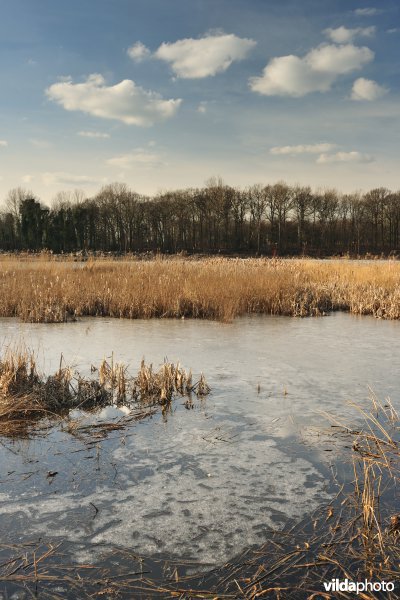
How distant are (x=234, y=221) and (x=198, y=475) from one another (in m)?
44.0

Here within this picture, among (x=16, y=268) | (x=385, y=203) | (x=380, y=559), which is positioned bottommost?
(x=380, y=559)

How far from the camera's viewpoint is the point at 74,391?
13.9ft

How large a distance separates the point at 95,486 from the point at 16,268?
11162 millimetres

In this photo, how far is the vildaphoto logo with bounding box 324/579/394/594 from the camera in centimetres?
188

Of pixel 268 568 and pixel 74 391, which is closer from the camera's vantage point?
pixel 268 568

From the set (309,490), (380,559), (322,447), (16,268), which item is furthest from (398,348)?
(16,268)

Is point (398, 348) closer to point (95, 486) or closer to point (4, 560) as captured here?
point (95, 486)

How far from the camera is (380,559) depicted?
206 cm

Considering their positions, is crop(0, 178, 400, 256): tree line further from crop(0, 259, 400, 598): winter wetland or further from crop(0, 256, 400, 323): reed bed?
crop(0, 259, 400, 598): winter wetland

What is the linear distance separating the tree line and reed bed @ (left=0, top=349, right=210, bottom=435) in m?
38.5

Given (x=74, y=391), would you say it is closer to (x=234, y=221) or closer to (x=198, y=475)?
(x=198, y=475)

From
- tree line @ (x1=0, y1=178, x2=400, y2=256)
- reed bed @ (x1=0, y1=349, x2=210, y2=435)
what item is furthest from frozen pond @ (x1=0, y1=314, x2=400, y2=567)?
tree line @ (x1=0, y1=178, x2=400, y2=256)

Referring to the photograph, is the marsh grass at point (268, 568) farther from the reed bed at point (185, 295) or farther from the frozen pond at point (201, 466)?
the reed bed at point (185, 295)

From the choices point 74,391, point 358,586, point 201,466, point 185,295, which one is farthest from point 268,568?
point 185,295
